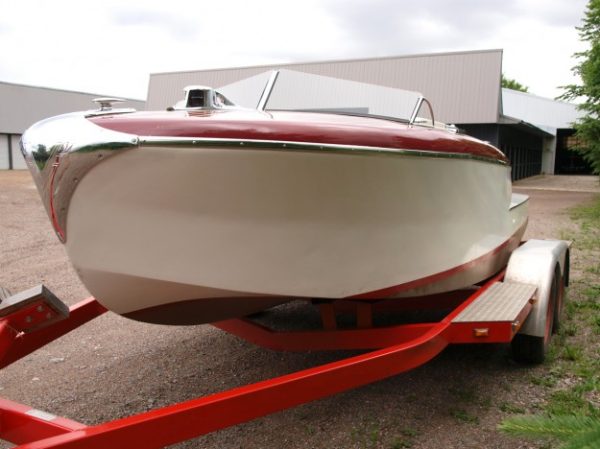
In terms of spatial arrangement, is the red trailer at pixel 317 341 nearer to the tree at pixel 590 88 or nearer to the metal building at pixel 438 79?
the tree at pixel 590 88

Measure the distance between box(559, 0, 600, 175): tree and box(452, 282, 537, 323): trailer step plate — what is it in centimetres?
1139

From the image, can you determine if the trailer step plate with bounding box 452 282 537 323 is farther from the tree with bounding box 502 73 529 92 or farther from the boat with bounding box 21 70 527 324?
the tree with bounding box 502 73 529 92

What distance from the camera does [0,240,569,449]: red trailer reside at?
6.46 feet

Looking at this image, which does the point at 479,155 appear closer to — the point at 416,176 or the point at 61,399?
the point at 416,176

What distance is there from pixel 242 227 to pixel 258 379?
147cm

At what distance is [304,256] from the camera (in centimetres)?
257

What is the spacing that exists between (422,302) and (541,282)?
2.51ft

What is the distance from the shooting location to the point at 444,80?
1894 cm

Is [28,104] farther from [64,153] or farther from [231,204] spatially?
[231,204]

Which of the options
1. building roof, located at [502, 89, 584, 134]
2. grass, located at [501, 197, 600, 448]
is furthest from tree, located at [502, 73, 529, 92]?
grass, located at [501, 197, 600, 448]

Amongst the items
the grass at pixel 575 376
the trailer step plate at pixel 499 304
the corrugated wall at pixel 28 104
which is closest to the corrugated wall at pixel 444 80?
the corrugated wall at pixel 28 104

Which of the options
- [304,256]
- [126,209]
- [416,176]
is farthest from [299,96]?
[126,209]

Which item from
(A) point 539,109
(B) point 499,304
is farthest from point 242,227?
(A) point 539,109

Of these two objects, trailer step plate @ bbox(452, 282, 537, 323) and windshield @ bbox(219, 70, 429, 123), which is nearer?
trailer step plate @ bbox(452, 282, 537, 323)
